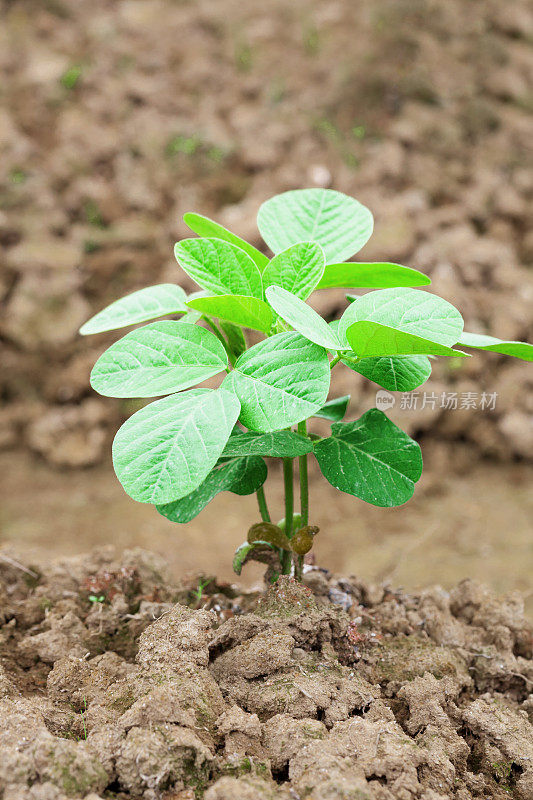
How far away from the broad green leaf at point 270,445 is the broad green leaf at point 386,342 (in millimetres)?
146

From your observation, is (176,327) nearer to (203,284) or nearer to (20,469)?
(203,284)

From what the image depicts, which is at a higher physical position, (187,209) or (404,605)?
(187,209)

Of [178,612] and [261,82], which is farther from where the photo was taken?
[261,82]

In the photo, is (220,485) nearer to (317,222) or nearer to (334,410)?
(334,410)

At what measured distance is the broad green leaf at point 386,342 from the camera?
→ 69 cm

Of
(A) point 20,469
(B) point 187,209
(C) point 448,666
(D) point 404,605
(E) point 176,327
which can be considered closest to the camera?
(E) point 176,327

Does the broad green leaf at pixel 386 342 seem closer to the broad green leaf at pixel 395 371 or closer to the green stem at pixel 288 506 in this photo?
the broad green leaf at pixel 395 371

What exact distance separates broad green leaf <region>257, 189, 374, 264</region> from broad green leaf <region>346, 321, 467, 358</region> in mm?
218

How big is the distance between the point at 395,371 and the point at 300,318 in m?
0.22

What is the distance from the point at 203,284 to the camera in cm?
82

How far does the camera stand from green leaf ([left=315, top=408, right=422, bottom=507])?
0.85 m

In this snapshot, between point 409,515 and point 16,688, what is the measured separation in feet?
7.03

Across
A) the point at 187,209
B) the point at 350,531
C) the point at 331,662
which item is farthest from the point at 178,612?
the point at 187,209
